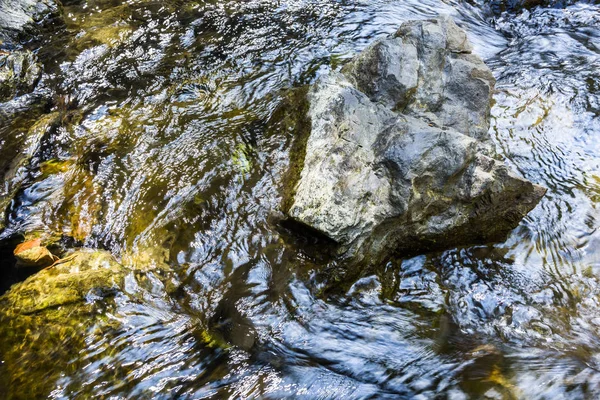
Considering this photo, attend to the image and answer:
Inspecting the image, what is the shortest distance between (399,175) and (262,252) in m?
1.40

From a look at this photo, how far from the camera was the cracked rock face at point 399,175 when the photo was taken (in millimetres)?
3639

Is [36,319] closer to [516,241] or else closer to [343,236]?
[343,236]

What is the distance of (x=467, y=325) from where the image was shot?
3461mm

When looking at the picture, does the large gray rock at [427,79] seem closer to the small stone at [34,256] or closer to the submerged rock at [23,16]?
the small stone at [34,256]

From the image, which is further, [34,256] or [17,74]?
[17,74]

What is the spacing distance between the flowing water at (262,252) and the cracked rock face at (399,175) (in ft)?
0.92

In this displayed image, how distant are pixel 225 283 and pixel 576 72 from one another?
572 cm

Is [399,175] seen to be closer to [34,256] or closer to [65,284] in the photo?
[65,284]

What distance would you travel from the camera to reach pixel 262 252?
3.86 meters

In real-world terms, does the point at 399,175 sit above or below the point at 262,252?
above

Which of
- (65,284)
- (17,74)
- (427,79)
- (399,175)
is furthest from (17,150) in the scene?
(427,79)

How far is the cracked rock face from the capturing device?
3.64 m

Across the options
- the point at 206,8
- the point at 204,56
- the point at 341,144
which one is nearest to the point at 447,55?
the point at 341,144

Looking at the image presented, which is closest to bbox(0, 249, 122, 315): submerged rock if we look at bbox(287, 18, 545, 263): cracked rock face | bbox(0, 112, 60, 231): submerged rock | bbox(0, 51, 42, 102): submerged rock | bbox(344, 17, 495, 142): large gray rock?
bbox(0, 112, 60, 231): submerged rock
